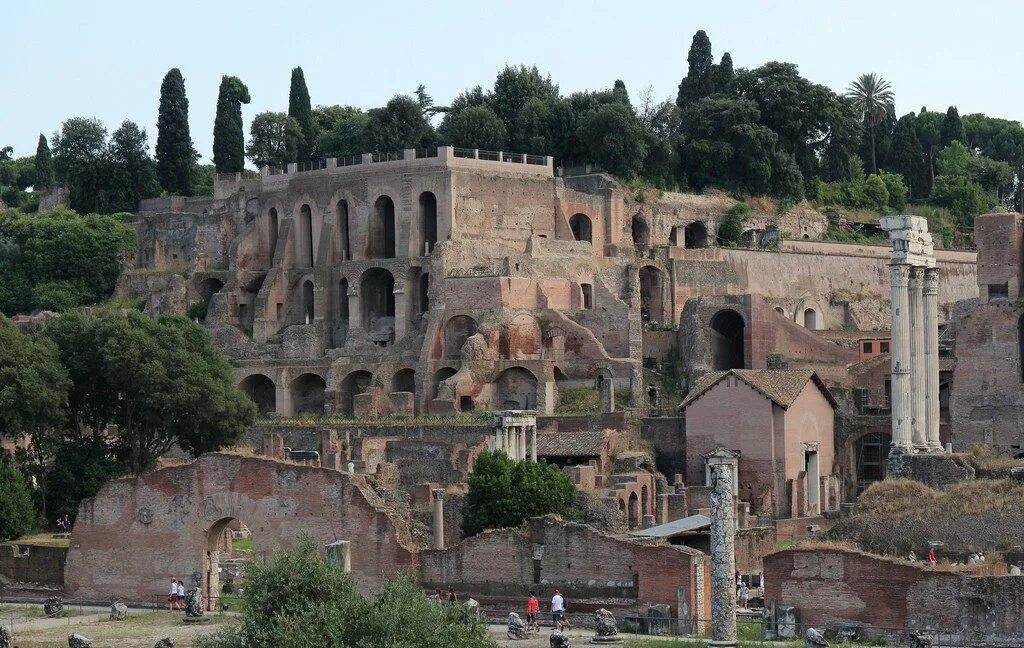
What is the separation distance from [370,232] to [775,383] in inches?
888

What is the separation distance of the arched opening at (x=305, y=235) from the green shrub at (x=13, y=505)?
2623 centimetres

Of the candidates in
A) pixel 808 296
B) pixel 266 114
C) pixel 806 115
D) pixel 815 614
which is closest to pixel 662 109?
pixel 806 115

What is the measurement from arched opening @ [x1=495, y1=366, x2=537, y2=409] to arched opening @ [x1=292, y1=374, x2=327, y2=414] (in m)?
7.57

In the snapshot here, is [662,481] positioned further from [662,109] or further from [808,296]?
[662,109]

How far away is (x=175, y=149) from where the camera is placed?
86.2m

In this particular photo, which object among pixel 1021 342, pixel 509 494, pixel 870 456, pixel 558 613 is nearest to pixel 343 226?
pixel 870 456

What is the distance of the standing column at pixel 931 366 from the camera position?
55.0m

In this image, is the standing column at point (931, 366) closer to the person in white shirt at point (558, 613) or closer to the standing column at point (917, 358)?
the standing column at point (917, 358)

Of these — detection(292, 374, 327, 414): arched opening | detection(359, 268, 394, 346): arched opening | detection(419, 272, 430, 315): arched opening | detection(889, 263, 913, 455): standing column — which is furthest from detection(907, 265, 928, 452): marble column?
detection(359, 268, 394, 346): arched opening

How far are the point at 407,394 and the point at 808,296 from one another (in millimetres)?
18288

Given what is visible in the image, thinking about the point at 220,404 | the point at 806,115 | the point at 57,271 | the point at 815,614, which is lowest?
the point at 815,614

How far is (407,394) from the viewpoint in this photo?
6675 centimetres

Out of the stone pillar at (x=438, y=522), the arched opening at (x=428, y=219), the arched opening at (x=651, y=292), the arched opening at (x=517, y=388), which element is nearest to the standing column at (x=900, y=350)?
the stone pillar at (x=438, y=522)

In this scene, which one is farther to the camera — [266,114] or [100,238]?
[266,114]
